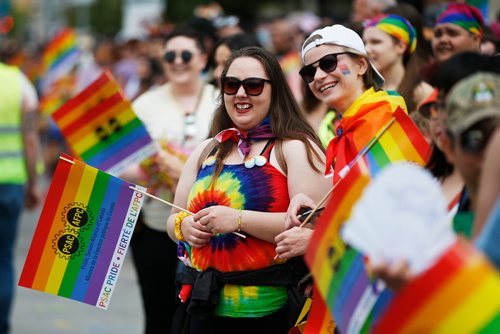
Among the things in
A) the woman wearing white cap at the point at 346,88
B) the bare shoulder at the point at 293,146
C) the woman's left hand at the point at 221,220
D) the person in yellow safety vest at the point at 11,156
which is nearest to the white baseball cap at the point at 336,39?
the woman wearing white cap at the point at 346,88

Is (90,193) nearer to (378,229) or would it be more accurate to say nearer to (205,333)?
(205,333)

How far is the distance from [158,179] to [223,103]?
72.6 inches

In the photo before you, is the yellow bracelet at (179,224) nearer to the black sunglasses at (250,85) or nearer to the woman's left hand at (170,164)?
the black sunglasses at (250,85)

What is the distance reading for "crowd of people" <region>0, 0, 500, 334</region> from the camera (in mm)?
3395

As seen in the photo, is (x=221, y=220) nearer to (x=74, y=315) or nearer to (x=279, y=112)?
(x=279, y=112)

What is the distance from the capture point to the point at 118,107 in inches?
275

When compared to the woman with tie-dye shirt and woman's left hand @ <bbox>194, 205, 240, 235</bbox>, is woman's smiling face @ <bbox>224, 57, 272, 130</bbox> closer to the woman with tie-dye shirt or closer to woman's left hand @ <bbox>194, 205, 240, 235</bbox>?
the woman with tie-dye shirt

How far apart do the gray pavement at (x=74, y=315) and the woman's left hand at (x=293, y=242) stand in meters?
4.39

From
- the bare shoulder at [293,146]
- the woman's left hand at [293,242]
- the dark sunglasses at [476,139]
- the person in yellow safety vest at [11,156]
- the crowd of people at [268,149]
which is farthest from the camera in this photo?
the person in yellow safety vest at [11,156]

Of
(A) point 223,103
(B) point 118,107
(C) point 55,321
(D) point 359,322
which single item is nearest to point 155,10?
(C) point 55,321

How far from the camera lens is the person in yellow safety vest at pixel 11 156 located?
317 inches

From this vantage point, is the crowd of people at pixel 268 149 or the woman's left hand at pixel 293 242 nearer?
the crowd of people at pixel 268 149

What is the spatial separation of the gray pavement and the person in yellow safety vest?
87 cm

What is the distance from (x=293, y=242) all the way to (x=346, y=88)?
86 cm
